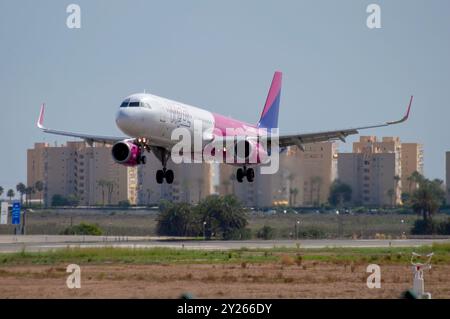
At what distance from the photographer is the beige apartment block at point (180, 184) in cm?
8031

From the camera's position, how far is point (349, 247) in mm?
77312

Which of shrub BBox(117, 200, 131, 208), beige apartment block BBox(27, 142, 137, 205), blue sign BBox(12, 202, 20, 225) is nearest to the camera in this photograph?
blue sign BBox(12, 202, 20, 225)

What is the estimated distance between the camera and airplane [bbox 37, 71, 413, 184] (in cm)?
6247

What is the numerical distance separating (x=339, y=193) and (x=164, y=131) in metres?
46.5

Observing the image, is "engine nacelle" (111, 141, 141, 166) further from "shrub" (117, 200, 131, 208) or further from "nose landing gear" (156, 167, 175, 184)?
"shrub" (117, 200, 131, 208)

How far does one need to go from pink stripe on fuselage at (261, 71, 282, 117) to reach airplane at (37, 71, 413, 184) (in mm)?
7338

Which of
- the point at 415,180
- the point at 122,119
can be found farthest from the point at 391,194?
the point at 122,119

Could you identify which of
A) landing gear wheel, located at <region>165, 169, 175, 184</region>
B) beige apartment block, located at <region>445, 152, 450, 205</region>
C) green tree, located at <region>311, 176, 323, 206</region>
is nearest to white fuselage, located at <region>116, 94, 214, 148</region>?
landing gear wheel, located at <region>165, 169, 175, 184</region>

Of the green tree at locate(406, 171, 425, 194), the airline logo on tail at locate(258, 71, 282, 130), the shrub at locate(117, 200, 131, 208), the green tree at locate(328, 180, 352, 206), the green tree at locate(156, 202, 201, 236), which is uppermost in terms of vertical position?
the airline logo on tail at locate(258, 71, 282, 130)

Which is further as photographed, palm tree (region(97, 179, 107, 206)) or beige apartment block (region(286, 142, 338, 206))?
palm tree (region(97, 179, 107, 206))

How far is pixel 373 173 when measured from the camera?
128 meters

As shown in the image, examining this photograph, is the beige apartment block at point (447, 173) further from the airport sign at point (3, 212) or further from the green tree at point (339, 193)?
the airport sign at point (3, 212)


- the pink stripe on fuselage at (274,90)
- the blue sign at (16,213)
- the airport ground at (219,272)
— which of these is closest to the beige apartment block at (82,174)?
the blue sign at (16,213)
